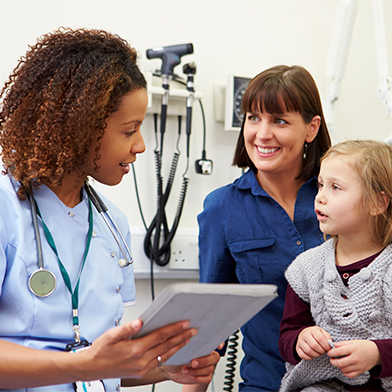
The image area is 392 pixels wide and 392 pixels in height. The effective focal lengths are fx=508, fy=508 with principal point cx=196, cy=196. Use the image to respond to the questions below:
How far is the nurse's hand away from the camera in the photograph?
80cm

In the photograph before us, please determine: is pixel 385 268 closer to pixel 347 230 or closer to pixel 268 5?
pixel 347 230

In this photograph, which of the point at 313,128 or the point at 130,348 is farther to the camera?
the point at 313,128

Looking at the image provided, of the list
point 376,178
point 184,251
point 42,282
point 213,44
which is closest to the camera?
point 42,282

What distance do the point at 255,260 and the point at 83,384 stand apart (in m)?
0.69

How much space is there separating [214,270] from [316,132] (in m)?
0.54

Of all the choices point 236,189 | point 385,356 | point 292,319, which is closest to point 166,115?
point 236,189

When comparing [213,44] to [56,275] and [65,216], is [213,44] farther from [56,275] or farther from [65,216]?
[56,275]

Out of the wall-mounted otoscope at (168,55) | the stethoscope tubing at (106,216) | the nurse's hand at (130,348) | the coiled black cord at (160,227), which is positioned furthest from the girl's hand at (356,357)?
the wall-mounted otoscope at (168,55)

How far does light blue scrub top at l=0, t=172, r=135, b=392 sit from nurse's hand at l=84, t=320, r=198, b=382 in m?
0.17

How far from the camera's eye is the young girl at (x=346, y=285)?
1117 mm

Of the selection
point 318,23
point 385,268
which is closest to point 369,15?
point 318,23

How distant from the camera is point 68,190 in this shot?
1.14 metres

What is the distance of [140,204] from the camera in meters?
2.00

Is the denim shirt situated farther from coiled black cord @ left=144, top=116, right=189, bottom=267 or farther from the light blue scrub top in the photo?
the light blue scrub top
